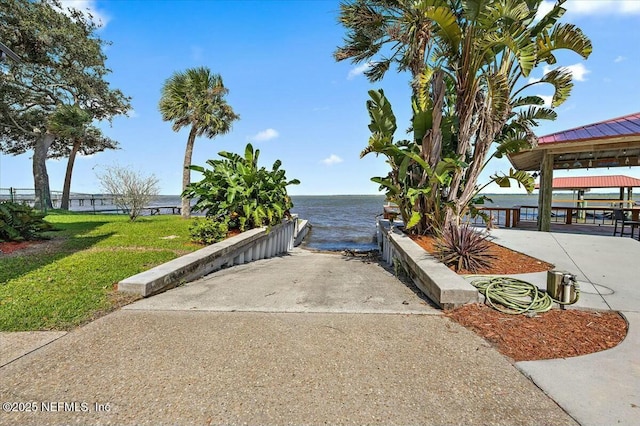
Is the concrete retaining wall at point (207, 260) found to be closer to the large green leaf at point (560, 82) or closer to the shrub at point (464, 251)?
the shrub at point (464, 251)

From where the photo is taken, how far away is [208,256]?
5387mm

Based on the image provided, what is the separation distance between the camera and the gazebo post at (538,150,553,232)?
941 centimetres

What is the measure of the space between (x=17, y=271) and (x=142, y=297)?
8.12 ft

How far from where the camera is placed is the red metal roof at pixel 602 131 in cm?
781

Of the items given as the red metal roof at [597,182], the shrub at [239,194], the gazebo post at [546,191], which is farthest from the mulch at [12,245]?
the red metal roof at [597,182]

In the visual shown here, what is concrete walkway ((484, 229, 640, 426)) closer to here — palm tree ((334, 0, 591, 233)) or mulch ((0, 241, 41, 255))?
palm tree ((334, 0, 591, 233))

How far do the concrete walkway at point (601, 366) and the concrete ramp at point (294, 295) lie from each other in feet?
4.22

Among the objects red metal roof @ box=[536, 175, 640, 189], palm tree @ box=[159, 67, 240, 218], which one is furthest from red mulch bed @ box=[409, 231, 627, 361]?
red metal roof @ box=[536, 175, 640, 189]

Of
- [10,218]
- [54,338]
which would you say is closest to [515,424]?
[54,338]

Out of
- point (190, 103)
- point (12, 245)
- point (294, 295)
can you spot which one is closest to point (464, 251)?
point (294, 295)

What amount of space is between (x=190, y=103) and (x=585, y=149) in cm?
1601

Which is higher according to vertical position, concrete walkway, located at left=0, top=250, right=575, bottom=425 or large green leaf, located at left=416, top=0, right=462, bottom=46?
large green leaf, located at left=416, top=0, right=462, bottom=46

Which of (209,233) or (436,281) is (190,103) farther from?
(436,281)

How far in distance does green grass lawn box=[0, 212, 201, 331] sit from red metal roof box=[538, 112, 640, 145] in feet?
33.7
